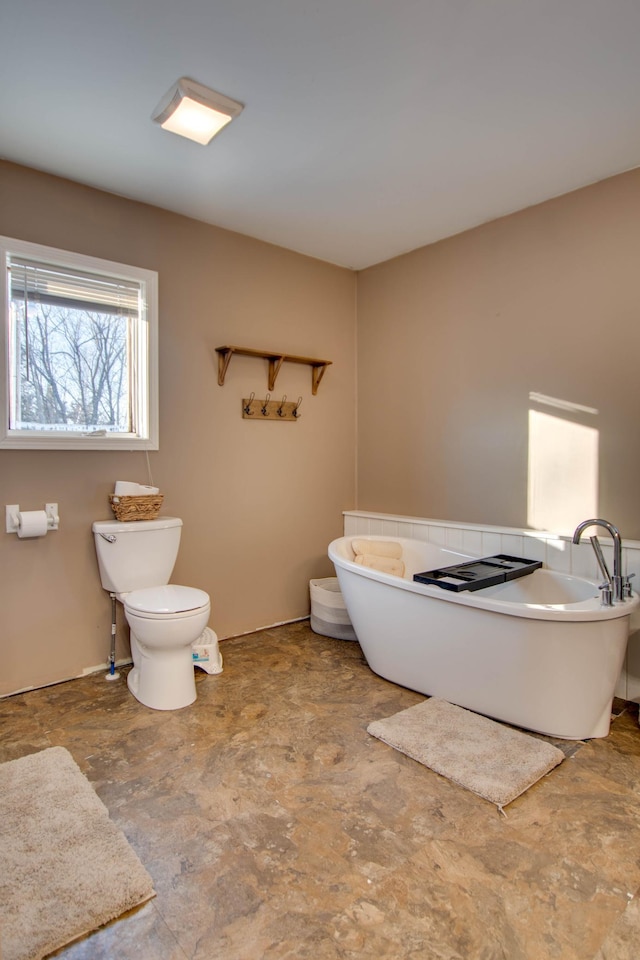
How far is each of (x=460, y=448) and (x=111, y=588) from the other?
2156 mm

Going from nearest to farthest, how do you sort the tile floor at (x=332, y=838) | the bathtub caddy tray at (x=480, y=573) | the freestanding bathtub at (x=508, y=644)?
the tile floor at (x=332, y=838) < the freestanding bathtub at (x=508, y=644) < the bathtub caddy tray at (x=480, y=573)

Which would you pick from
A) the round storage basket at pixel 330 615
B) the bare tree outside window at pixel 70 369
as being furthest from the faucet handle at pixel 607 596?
the bare tree outside window at pixel 70 369

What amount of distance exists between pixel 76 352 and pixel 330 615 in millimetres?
2105

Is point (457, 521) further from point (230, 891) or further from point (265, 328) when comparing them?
point (230, 891)

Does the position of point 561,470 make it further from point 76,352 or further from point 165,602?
point 76,352

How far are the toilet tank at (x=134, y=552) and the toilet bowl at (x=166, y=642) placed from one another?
0.20 metres

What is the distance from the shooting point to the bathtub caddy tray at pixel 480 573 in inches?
92.0

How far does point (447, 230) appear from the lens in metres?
3.22

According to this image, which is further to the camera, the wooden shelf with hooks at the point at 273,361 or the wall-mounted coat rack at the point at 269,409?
the wall-mounted coat rack at the point at 269,409

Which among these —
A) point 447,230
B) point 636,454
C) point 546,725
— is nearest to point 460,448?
point 636,454

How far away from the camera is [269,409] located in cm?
348

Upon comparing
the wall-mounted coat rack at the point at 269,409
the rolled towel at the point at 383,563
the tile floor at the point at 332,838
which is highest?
the wall-mounted coat rack at the point at 269,409

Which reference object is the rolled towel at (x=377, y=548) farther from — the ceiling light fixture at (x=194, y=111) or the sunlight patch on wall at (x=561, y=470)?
the ceiling light fixture at (x=194, y=111)

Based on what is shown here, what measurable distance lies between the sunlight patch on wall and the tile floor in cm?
99
